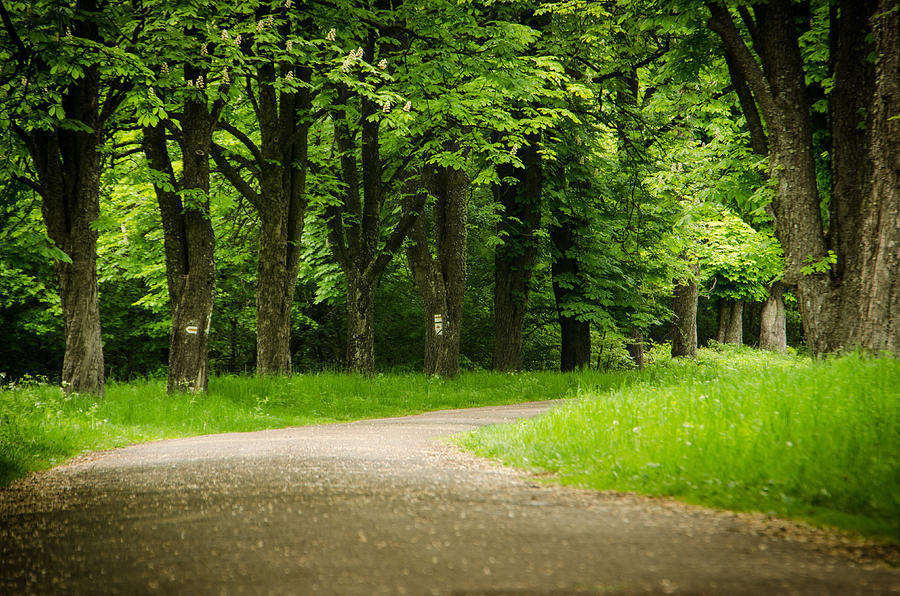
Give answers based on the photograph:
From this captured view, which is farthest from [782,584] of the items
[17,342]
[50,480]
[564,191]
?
[17,342]

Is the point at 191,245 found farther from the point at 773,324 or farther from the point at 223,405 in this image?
the point at 773,324

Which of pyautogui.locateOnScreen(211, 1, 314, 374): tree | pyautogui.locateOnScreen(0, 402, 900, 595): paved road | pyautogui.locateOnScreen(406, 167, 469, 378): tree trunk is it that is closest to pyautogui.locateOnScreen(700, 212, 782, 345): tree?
pyautogui.locateOnScreen(406, 167, 469, 378): tree trunk

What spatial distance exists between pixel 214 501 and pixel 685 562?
340 centimetres

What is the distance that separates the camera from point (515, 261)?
2067 centimetres

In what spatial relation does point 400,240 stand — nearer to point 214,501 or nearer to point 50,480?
point 50,480

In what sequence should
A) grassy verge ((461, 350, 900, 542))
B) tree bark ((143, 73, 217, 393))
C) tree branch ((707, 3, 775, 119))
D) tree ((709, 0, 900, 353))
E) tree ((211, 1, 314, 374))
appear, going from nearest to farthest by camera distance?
grassy verge ((461, 350, 900, 542)) < tree ((709, 0, 900, 353)) < tree branch ((707, 3, 775, 119)) < tree bark ((143, 73, 217, 393)) < tree ((211, 1, 314, 374))

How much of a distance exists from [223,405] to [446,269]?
7331 millimetres

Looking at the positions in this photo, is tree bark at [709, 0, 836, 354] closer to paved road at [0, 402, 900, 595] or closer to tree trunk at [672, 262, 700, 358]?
paved road at [0, 402, 900, 595]

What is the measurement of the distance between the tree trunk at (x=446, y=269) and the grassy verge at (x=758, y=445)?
10063 mm

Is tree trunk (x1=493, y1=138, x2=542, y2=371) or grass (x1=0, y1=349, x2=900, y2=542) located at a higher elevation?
tree trunk (x1=493, y1=138, x2=542, y2=371)

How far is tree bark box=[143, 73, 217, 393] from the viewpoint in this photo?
12953 millimetres

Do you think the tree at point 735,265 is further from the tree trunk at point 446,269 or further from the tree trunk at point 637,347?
the tree trunk at point 446,269

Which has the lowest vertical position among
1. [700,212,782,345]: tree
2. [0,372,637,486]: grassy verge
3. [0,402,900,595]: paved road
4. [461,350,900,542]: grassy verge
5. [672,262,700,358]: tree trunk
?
[0,372,637,486]: grassy verge

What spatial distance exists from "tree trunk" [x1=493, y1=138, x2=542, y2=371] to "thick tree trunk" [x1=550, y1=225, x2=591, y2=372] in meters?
1.09
